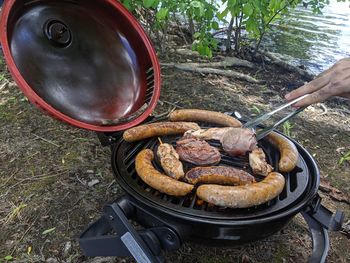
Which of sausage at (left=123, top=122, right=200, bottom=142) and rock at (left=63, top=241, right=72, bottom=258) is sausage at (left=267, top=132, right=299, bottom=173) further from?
rock at (left=63, top=241, right=72, bottom=258)

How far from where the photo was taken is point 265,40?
23.2 ft

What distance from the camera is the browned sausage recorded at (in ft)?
5.41

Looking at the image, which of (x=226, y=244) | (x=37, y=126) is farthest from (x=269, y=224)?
(x=37, y=126)

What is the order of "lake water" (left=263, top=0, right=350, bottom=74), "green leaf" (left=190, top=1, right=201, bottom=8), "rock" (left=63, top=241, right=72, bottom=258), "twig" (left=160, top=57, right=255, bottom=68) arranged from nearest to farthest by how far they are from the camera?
"rock" (left=63, top=241, right=72, bottom=258), "green leaf" (left=190, top=1, right=201, bottom=8), "twig" (left=160, top=57, right=255, bottom=68), "lake water" (left=263, top=0, right=350, bottom=74)

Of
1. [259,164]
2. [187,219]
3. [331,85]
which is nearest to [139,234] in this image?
[187,219]

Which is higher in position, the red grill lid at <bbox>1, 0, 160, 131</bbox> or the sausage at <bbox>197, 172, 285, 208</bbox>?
the red grill lid at <bbox>1, 0, 160, 131</bbox>

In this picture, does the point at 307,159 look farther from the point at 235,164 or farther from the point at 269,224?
the point at 269,224

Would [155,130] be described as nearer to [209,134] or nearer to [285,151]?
[209,134]

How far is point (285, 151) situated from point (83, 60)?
151cm

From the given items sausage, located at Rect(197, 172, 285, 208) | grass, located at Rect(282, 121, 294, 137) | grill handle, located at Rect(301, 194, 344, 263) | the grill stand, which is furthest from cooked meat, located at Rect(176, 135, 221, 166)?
grass, located at Rect(282, 121, 294, 137)

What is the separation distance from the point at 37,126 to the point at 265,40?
5.39 metres

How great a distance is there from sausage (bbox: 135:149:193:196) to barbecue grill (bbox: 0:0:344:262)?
6cm

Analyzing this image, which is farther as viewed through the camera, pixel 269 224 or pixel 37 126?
pixel 37 126

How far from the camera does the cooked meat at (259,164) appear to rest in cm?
174
